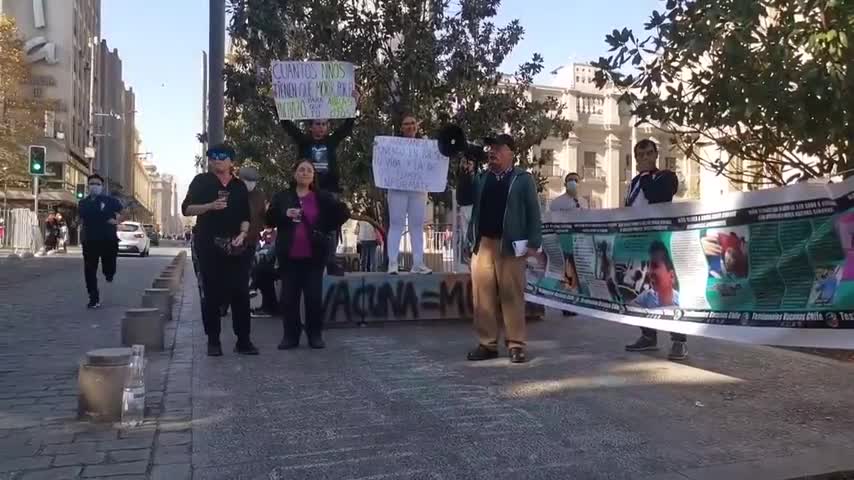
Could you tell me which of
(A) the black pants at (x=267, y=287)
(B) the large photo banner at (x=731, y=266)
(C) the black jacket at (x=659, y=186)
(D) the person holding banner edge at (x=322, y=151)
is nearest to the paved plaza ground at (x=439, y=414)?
(B) the large photo banner at (x=731, y=266)

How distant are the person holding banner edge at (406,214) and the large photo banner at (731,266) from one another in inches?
74.1

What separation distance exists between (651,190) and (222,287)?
387cm

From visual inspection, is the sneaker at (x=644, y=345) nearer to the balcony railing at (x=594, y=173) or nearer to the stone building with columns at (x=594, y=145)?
the stone building with columns at (x=594, y=145)

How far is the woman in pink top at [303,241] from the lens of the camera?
703 centimetres

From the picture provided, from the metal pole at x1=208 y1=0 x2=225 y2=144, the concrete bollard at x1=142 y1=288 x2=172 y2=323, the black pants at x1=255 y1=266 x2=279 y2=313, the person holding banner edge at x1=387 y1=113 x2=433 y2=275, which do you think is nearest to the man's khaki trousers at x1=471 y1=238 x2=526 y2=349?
the person holding banner edge at x1=387 y1=113 x2=433 y2=275

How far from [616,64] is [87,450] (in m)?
4.96

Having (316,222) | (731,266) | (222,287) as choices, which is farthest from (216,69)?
(731,266)

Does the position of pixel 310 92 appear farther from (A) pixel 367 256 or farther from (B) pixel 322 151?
(A) pixel 367 256

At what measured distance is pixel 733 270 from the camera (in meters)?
5.52

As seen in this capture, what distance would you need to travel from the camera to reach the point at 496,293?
677 centimetres

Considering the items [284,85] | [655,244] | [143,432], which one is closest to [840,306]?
[655,244]

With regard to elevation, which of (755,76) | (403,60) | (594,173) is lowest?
(755,76)

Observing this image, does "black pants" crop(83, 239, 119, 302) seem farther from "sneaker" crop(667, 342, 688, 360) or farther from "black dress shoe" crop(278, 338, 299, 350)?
"sneaker" crop(667, 342, 688, 360)

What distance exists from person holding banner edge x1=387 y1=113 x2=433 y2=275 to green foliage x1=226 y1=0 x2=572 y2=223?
131cm
